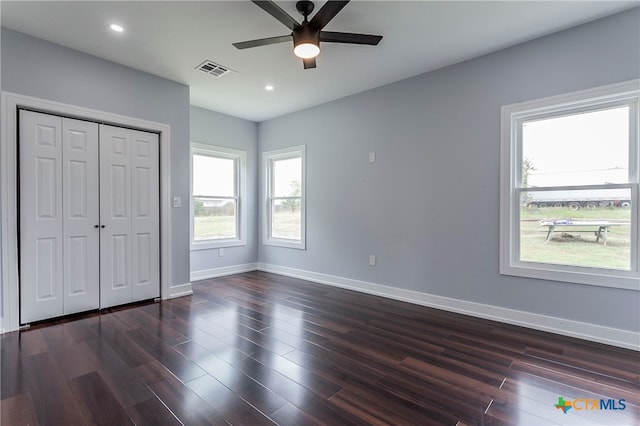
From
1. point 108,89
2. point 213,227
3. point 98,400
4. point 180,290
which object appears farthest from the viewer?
point 213,227

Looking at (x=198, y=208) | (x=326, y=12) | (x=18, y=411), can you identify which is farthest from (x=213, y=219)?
(x=326, y=12)

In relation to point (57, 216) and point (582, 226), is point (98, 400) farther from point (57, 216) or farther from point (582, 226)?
point (582, 226)

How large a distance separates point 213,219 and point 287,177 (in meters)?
1.45

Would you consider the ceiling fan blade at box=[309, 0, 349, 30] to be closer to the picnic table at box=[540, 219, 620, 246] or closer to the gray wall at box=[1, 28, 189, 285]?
the gray wall at box=[1, 28, 189, 285]

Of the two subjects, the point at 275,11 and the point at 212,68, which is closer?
the point at 275,11

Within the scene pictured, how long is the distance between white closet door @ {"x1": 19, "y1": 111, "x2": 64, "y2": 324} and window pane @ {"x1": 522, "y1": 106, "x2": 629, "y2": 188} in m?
4.74

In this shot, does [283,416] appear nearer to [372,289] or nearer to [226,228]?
[372,289]

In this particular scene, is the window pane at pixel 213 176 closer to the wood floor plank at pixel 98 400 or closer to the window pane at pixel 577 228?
the wood floor plank at pixel 98 400

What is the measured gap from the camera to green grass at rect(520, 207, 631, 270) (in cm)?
258

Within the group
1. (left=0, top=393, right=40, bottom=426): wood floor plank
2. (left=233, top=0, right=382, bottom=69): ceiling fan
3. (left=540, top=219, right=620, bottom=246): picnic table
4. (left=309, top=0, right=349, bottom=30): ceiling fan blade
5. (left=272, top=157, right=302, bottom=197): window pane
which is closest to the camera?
(left=0, top=393, right=40, bottom=426): wood floor plank

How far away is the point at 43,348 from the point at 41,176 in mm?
1621

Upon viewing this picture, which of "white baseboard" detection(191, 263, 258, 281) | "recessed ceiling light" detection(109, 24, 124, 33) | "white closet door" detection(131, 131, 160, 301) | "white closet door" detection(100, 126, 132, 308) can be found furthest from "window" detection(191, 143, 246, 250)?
"recessed ceiling light" detection(109, 24, 124, 33)

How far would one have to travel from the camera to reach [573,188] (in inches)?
110

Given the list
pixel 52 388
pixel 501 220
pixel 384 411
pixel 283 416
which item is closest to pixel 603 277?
pixel 501 220
